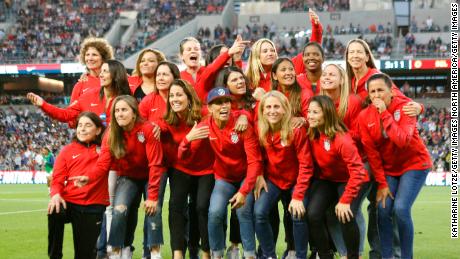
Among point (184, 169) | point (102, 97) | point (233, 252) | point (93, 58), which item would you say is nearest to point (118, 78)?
point (102, 97)

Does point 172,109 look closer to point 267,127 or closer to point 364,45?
point 267,127

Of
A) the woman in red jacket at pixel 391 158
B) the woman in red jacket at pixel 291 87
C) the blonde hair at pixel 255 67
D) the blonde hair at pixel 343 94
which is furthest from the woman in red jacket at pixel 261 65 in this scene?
the woman in red jacket at pixel 391 158

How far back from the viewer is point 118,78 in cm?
916

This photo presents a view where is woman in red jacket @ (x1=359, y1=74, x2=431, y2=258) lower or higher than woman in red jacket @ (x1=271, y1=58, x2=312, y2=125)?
lower

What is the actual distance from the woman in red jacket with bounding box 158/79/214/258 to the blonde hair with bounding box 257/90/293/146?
2.54 feet

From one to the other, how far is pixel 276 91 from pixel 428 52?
117 feet

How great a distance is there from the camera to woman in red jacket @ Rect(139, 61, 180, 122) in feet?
29.5

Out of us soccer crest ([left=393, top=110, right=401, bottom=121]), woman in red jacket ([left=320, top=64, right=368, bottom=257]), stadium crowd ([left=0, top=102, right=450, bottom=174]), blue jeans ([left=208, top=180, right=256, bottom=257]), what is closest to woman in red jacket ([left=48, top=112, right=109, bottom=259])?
blue jeans ([left=208, top=180, right=256, bottom=257])

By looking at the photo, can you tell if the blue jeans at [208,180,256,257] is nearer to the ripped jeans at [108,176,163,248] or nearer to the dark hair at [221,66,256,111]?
the ripped jeans at [108,176,163,248]

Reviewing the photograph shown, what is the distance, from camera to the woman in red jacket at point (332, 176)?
791 cm

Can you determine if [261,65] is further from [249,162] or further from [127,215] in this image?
[127,215]

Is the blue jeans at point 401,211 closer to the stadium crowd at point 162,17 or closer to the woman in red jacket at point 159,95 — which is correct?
the woman in red jacket at point 159,95

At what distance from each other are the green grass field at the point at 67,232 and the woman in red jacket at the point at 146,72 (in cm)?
242

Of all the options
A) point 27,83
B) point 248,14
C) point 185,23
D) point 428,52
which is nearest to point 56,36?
point 27,83
